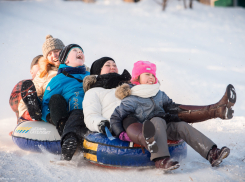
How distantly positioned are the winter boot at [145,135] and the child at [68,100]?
0.57 m

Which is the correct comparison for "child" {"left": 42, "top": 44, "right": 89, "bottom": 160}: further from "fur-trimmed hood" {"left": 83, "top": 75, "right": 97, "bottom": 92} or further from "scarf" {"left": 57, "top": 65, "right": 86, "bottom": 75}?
"fur-trimmed hood" {"left": 83, "top": 75, "right": 97, "bottom": 92}

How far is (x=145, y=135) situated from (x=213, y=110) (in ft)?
2.70

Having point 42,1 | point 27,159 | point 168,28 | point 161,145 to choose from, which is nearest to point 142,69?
point 161,145

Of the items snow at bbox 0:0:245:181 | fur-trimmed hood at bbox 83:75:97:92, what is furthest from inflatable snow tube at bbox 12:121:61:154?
fur-trimmed hood at bbox 83:75:97:92

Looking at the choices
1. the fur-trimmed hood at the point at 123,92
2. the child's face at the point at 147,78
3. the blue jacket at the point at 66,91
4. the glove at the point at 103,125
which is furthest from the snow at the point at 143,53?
the child's face at the point at 147,78

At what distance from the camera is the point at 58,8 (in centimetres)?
1158

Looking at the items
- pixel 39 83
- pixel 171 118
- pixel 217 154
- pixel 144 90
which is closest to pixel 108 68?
pixel 144 90

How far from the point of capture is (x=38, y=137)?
283 cm

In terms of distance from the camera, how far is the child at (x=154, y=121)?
83.4 inches

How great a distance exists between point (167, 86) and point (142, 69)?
276 cm

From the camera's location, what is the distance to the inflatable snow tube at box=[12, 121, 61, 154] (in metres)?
2.78

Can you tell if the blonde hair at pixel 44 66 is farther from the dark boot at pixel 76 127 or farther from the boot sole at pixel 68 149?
the boot sole at pixel 68 149

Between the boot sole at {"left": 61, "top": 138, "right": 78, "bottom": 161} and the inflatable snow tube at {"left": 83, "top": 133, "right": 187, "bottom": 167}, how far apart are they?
14cm

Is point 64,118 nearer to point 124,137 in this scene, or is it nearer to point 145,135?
point 124,137
